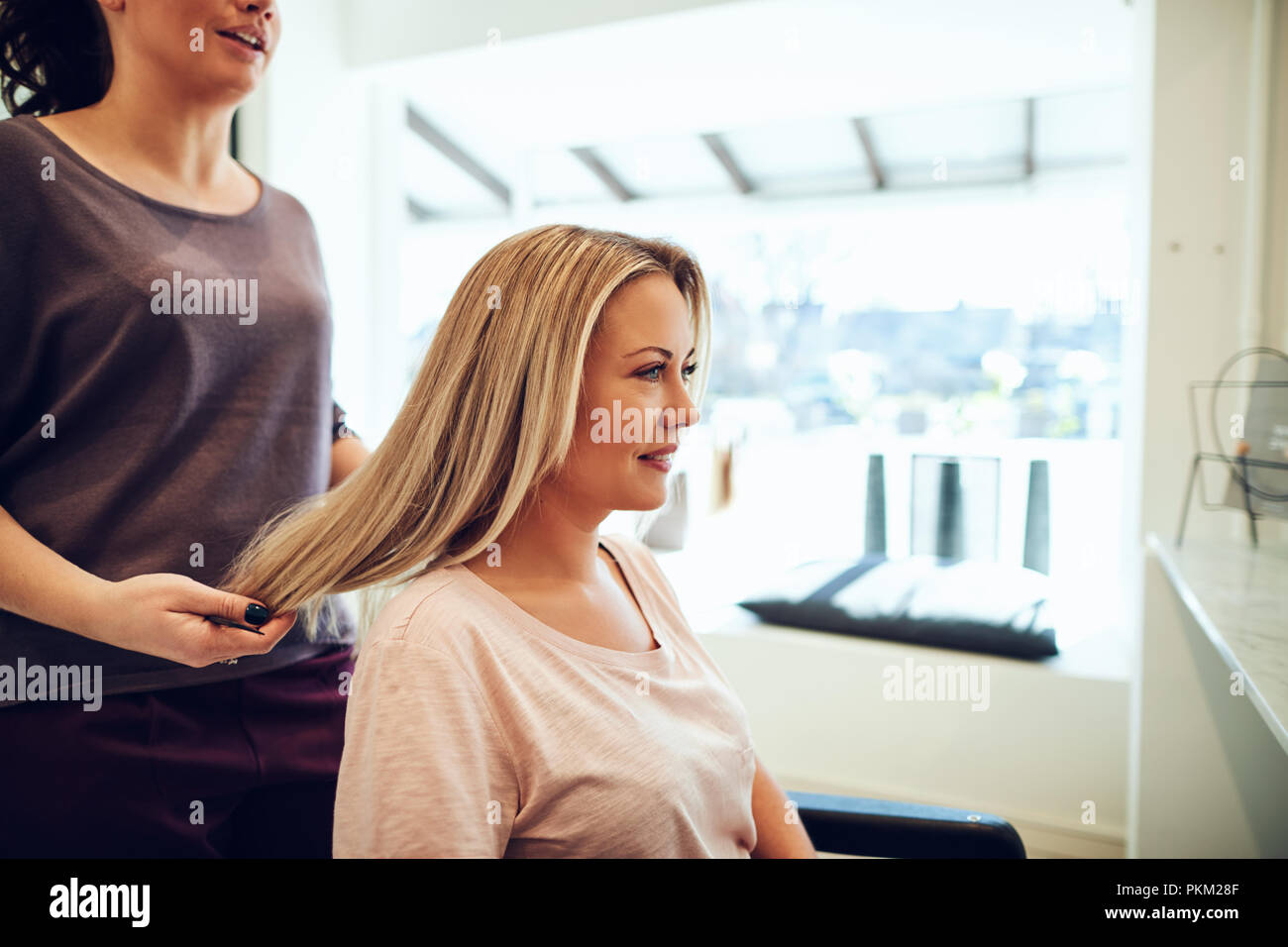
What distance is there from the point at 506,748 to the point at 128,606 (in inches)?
16.6

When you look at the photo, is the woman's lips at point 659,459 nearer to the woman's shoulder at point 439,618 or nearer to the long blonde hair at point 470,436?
the long blonde hair at point 470,436

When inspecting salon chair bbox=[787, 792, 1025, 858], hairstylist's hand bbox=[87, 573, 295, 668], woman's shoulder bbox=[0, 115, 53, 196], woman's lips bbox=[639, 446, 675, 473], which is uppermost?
woman's shoulder bbox=[0, 115, 53, 196]

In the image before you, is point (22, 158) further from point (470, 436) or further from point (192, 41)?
point (470, 436)

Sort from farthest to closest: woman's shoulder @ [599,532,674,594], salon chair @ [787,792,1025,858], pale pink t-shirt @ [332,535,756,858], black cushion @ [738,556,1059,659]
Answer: black cushion @ [738,556,1059,659], woman's shoulder @ [599,532,674,594], salon chair @ [787,792,1025,858], pale pink t-shirt @ [332,535,756,858]

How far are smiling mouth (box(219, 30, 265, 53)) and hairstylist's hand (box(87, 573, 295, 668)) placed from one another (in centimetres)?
65

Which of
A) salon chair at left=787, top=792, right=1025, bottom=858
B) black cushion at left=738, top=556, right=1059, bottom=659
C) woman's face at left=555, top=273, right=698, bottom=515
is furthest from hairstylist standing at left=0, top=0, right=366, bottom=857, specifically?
black cushion at left=738, top=556, right=1059, bottom=659

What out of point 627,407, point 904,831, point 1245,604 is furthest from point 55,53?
point 1245,604

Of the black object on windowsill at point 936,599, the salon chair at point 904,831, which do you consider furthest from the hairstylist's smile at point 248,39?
the black object on windowsill at point 936,599

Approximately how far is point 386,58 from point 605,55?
0.73m

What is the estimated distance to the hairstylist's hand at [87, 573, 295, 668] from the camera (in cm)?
88

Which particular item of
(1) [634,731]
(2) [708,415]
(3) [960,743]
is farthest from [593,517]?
(2) [708,415]

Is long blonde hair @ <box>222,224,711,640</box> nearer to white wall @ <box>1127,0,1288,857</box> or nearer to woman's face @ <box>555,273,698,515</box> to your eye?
woman's face @ <box>555,273,698,515</box>
